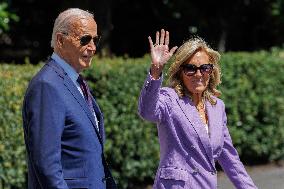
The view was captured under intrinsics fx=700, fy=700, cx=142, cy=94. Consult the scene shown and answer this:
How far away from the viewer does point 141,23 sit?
18.0 metres

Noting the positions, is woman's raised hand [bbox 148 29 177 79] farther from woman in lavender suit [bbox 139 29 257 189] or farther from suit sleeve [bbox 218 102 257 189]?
suit sleeve [bbox 218 102 257 189]

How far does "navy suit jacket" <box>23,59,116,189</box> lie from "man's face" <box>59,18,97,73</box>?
8 centimetres

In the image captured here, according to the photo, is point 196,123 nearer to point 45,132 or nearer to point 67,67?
point 67,67

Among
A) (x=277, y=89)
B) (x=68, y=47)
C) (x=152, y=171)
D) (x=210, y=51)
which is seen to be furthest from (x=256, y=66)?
(x=68, y=47)

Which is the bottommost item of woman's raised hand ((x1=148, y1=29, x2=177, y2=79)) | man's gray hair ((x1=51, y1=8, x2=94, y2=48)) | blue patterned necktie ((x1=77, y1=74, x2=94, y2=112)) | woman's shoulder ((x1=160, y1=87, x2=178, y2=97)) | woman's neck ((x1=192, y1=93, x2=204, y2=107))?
woman's neck ((x1=192, y1=93, x2=204, y2=107))

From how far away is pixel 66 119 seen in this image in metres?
3.17

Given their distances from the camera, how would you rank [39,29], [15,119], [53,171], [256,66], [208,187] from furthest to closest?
[39,29] → [256,66] → [15,119] → [208,187] → [53,171]

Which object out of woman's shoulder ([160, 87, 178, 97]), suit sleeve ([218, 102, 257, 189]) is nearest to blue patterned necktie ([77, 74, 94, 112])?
woman's shoulder ([160, 87, 178, 97])

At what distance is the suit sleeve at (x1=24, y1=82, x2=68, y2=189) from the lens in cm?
306

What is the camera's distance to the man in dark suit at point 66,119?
10.1 feet

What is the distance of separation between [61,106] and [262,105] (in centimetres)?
718

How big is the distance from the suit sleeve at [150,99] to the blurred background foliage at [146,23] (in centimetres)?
1292

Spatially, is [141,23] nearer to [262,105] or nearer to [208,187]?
[262,105]

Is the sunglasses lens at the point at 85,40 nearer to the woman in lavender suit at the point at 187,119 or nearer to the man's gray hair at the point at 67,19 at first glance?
the man's gray hair at the point at 67,19
